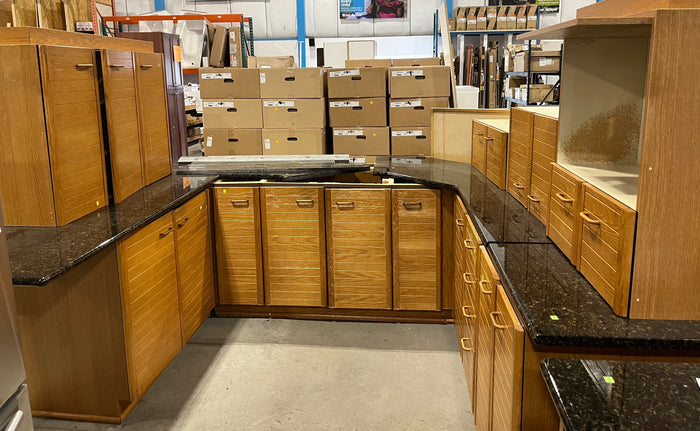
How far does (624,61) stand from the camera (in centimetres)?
174

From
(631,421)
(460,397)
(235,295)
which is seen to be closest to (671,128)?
(631,421)

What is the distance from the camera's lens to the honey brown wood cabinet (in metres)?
2.13

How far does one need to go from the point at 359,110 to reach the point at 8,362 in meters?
2.94

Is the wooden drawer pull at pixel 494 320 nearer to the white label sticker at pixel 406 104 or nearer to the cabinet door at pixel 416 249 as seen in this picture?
the cabinet door at pixel 416 249

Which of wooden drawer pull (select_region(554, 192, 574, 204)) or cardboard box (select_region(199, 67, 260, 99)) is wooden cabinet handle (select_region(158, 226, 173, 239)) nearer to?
cardboard box (select_region(199, 67, 260, 99))

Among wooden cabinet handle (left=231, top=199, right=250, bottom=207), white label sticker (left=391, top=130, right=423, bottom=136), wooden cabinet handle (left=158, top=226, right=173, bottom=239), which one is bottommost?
wooden cabinet handle (left=158, top=226, right=173, bottom=239)

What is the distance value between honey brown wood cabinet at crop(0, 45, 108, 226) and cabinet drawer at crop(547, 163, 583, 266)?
71.8 inches

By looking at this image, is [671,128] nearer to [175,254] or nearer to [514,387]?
[514,387]

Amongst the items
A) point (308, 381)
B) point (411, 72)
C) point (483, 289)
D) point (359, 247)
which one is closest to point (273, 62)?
point (411, 72)

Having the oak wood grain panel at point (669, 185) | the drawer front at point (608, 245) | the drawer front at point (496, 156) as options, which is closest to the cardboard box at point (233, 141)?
the drawer front at point (496, 156)

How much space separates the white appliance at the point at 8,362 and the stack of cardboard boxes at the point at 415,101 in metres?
2.88

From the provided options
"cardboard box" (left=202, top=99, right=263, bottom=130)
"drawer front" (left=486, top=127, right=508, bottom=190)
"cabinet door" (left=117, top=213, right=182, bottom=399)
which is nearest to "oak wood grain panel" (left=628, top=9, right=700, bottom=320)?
"drawer front" (left=486, top=127, right=508, bottom=190)

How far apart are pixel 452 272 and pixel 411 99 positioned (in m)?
1.28

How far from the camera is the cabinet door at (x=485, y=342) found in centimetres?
194
